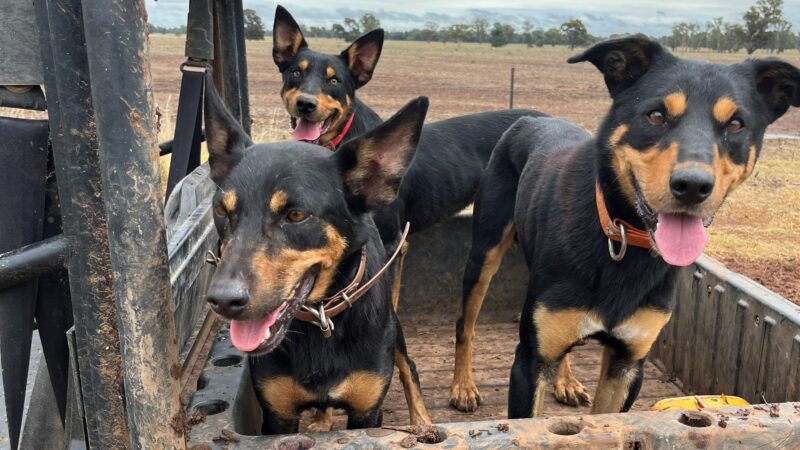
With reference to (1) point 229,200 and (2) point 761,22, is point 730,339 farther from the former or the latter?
(2) point 761,22

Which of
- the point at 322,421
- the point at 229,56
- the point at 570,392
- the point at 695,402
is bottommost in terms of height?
the point at 570,392

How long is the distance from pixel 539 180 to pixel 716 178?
112cm

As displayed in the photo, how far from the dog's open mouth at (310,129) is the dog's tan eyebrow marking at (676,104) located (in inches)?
112

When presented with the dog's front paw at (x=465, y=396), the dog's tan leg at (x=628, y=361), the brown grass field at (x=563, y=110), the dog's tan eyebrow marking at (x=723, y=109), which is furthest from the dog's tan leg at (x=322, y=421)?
the brown grass field at (x=563, y=110)

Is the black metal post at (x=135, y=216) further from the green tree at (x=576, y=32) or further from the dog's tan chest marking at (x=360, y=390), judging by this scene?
the green tree at (x=576, y=32)

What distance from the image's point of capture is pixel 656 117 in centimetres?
255

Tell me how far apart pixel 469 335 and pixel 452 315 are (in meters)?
0.85

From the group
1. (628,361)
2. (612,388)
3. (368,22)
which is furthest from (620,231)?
(368,22)

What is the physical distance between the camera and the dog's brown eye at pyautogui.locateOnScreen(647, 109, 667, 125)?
2536 millimetres

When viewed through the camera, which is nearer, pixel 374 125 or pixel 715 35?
pixel 374 125

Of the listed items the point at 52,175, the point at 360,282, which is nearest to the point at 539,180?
the point at 360,282

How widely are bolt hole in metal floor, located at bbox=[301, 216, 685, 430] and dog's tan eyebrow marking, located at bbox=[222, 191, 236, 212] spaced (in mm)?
2189

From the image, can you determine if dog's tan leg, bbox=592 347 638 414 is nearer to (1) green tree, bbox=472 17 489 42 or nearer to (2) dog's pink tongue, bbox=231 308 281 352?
(2) dog's pink tongue, bbox=231 308 281 352

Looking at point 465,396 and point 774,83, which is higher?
point 774,83
